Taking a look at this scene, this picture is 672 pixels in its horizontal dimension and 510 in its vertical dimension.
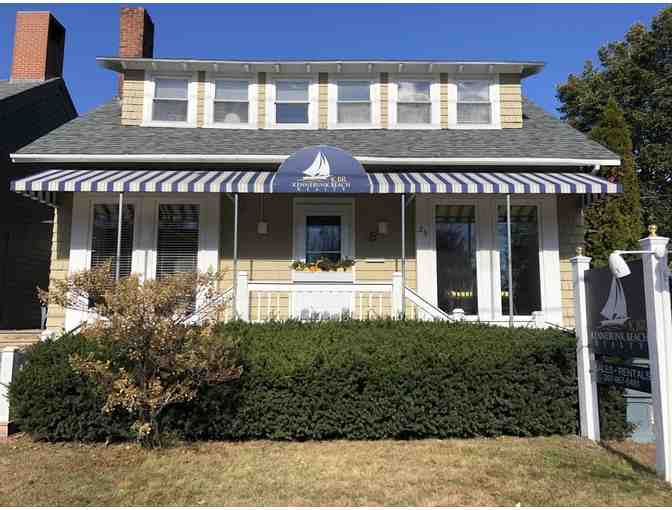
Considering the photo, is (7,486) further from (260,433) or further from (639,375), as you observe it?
(639,375)

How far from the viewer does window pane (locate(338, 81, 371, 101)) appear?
12008 mm

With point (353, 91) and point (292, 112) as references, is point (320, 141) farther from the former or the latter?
point (353, 91)

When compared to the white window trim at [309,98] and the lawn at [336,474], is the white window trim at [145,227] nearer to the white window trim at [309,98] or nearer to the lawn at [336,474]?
the white window trim at [309,98]

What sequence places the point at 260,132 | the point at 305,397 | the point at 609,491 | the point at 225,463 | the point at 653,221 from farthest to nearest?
1. the point at 653,221
2. the point at 260,132
3. the point at 305,397
4. the point at 225,463
5. the point at 609,491

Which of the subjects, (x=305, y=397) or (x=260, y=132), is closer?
(x=305, y=397)

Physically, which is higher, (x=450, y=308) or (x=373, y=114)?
(x=373, y=114)

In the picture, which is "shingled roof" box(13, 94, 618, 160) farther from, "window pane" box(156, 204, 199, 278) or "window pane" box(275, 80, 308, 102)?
"window pane" box(156, 204, 199, 278)

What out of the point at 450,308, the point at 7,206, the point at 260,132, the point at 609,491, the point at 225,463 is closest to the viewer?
the point at 609,491

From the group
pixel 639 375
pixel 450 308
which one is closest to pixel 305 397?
pixel 639 375

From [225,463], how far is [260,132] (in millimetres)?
7908

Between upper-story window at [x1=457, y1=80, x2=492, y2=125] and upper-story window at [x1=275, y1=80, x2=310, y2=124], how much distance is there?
354 cm

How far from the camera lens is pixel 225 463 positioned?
558cm

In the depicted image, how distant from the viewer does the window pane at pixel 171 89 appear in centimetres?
1193

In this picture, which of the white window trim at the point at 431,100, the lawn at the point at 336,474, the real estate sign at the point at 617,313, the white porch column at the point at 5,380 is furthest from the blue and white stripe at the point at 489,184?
the white porch column at the point at 5,380
